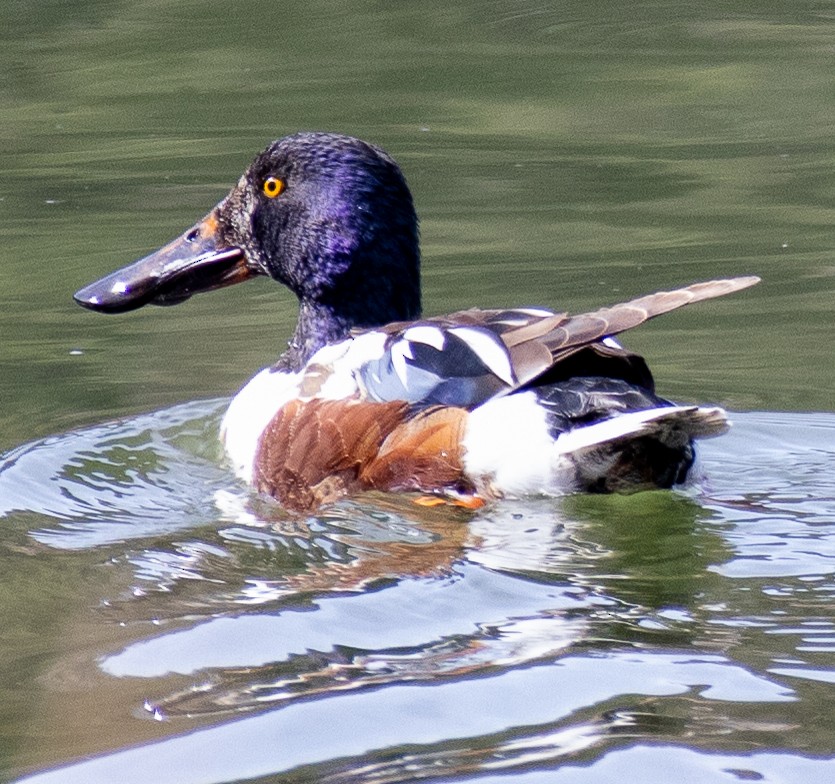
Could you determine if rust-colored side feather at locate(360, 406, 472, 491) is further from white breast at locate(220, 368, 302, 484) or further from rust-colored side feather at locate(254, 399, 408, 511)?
white breast at locate(220, 368, 302, 484)

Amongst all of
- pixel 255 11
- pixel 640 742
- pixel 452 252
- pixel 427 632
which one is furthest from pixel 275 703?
pixel 255 11

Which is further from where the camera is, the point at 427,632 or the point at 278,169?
the point at 278,169

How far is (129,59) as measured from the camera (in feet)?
41.6

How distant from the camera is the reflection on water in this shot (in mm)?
3770

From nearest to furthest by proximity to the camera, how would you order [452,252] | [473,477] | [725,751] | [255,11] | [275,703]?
[725,751], [275,703], [473,477], [452,252], [255,11]

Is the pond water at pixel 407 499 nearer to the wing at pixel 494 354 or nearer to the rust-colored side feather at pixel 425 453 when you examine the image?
the rust-colored side feather at pixel 425 453

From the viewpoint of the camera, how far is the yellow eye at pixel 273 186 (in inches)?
258

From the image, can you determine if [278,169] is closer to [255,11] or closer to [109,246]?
[109,246]

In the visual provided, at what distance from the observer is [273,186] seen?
656cm

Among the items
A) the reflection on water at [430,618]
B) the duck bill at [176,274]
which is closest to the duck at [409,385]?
the reflection on water at [430,618]

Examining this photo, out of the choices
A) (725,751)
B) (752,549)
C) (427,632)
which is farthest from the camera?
(752,549)

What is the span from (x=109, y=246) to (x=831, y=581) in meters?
5.24

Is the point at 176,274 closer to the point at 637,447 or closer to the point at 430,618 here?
the point at 637,447

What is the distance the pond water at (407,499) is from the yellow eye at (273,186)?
907 mm
